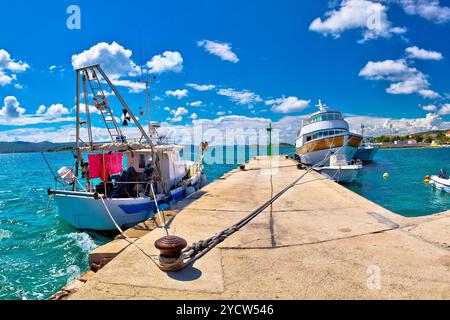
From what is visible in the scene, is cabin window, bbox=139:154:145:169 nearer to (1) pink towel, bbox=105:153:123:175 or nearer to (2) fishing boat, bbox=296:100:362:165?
(1) pink towel, bbox=105:153:123:175

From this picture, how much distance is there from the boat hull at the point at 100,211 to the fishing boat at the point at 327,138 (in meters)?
25.3

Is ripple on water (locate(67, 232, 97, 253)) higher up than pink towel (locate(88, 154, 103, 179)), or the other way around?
pink towel (locate(88, 154, 103, 179))

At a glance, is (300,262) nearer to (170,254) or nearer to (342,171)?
(170,254)

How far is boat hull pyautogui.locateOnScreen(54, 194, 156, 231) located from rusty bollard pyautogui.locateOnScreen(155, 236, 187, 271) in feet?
24.5

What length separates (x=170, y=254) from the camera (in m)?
5.17

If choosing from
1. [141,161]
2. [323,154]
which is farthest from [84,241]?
[323,154]

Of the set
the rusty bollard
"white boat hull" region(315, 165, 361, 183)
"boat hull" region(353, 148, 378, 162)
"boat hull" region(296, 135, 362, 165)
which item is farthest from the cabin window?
"boat hull" region(353, 148, 378, 162)

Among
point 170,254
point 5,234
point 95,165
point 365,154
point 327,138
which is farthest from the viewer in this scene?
point 365,154

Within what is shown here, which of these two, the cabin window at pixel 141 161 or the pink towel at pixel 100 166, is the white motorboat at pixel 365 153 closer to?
the cabin window at pixel 141 161

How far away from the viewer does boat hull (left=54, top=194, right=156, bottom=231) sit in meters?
11.9

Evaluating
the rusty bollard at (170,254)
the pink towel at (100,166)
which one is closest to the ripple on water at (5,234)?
the pink towel at (100,166)

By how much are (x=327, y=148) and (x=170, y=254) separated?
31852mm

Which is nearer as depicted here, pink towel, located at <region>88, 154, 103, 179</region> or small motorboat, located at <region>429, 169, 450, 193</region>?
pink towel, located at <region>88, 154, 103, 179</region>

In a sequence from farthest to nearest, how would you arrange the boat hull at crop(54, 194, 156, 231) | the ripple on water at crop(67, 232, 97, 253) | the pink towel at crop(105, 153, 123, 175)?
1. the pink towel at crop(105, 153, 123, 175)
2. the boat hull at crop(54, 194, 156, 231)
3. the ripple on water at crop(67, 232, 97, 253)
